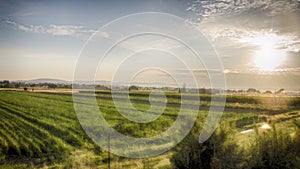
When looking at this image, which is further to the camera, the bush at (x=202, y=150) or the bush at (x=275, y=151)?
the bush at (x=202, y=150)

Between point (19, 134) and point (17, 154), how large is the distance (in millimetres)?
3623

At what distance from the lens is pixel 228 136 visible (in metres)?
5.57

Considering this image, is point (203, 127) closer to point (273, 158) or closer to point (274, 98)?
point (273, 158)

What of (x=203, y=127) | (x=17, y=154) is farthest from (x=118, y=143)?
(x=203, y=127)

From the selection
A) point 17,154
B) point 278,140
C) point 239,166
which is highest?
point 278,140

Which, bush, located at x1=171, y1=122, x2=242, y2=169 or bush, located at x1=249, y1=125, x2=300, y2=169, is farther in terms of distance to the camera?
bush, located at x1=171, y1=122, x2=242, y2=169

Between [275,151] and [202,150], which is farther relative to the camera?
[202,150]

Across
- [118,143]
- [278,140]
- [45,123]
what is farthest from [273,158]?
[45,123]

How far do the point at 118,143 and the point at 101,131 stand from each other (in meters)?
4.31

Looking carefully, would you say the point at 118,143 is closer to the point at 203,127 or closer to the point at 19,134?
the point at 19,134

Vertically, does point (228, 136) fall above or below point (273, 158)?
above

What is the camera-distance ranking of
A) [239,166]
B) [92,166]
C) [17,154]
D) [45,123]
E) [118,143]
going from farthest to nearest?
[45,123] → [118,143] → [17,154] → [92,166] → [239,166]

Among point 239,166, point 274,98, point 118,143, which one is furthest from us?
point 274,98

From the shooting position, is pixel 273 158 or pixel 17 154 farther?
pixel 17 154
